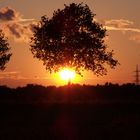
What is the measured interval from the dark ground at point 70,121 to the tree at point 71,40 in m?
24.3

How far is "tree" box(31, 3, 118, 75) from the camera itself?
340ft

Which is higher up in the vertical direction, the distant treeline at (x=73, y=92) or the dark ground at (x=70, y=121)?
the distant treeline at (x=73, y=92)

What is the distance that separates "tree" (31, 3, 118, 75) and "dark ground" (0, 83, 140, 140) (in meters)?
24.3

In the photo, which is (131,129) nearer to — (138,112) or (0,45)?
(138,112)

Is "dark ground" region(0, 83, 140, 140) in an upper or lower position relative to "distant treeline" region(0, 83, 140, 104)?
lower

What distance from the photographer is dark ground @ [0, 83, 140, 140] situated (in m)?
53.0

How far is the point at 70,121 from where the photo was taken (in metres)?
69.3

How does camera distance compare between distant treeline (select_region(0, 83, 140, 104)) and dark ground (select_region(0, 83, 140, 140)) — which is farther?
distant treeline (select_region(0, 83, 140, 104))

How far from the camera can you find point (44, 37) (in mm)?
105875

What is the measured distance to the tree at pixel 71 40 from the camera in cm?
10362

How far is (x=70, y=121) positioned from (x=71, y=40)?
121ft

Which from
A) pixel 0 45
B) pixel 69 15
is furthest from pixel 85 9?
pixel 0 45

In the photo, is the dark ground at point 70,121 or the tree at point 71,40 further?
the tree at point 71,40

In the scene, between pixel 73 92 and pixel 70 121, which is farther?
pixel 73 92
